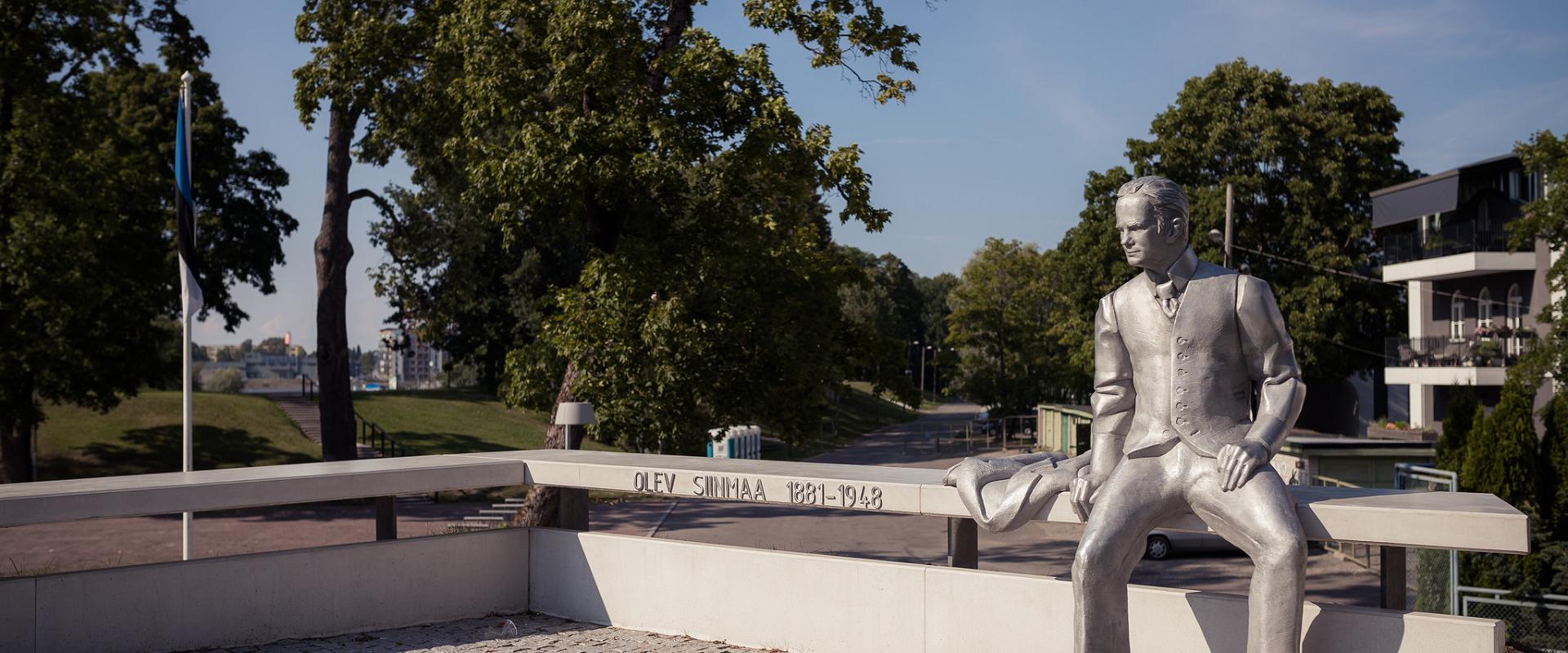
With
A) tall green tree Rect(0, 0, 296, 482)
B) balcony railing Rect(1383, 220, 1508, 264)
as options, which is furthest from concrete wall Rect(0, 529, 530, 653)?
balcony railing Rect(1383, 220, 1508, 264)

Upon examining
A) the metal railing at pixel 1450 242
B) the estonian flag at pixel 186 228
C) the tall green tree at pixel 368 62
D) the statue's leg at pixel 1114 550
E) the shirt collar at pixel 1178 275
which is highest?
the tall green tree at pixel 368 62

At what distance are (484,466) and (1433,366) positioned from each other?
101 ft

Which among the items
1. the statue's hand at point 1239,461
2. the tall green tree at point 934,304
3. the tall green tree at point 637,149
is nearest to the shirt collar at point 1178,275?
the statue's hand at point 1239,461

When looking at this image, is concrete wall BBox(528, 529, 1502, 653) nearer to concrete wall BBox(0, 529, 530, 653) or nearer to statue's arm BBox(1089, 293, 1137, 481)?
concrete wall BBox(0, 529, 530, 653)

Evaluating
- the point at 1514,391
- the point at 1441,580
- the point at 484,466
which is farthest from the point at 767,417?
the point at 1514,391

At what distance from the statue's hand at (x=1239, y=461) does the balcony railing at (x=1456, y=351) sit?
2485 centimetres

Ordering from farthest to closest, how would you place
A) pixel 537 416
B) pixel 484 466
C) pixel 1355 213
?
pixel 537 416, pixel 1355 213, pixel 484 466

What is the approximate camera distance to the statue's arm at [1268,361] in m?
5.57

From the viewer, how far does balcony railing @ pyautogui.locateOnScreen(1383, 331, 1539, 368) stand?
29938mm

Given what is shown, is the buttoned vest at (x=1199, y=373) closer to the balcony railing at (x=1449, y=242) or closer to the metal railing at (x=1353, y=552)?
the metal railing at (x=1353, y=552)

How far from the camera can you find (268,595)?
812 centimetres

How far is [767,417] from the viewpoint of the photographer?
15828 millimetres

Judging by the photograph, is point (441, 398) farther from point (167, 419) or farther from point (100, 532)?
point (100, 532)

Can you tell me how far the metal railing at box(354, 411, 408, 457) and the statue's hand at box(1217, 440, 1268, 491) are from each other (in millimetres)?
29449
